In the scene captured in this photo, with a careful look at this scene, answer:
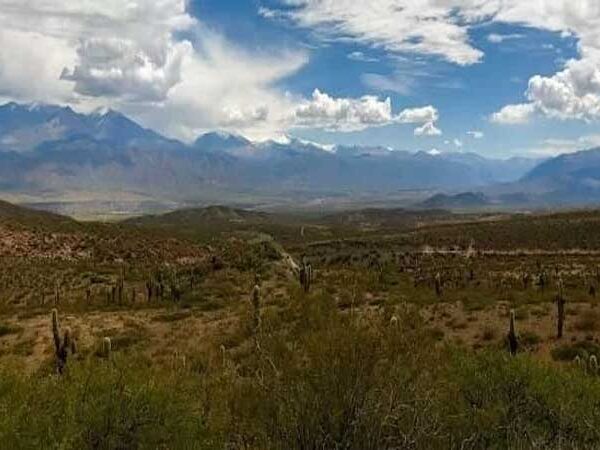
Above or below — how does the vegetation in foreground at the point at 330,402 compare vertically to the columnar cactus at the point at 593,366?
above

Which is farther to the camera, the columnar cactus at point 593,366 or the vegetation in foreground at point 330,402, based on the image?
the columnar cactus at point 593,366

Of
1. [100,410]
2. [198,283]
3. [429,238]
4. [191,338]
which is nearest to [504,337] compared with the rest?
[191,338]

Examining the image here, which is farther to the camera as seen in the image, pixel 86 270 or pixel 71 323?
pixel 86 270

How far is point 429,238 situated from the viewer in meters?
94.9

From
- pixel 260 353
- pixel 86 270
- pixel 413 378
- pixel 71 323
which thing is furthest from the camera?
pixel 86 270

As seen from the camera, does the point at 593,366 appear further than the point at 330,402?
Yes

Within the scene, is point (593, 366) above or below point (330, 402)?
below

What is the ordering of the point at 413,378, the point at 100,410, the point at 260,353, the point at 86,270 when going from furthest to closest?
1. the point at 86,270
2. the point at 260,353
3. the point at 413,378
4. the point at 100,410

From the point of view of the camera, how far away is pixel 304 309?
14.5 meters

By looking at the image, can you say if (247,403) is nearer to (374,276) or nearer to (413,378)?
(413,378)

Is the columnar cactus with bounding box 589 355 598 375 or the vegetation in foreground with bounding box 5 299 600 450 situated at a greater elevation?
the vegetation in foreground with bounding box 5 299 600 450

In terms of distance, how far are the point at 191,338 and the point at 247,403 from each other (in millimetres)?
16826

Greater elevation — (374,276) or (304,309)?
(304,309)

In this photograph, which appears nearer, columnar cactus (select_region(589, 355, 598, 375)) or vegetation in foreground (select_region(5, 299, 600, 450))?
vegetation in foreground (select_region(5, 299, 600, 450))
